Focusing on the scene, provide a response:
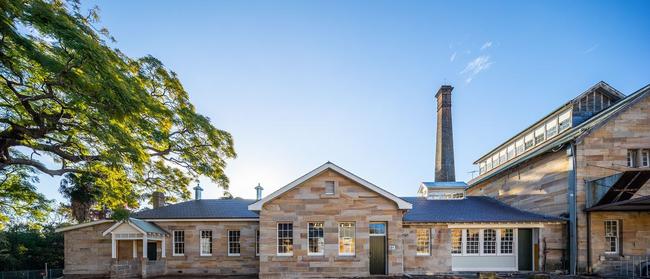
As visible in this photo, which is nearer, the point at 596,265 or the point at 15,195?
the point at 15,195

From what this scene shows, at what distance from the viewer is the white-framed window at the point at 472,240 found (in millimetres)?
19609

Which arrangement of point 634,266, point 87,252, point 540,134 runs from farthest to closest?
point 540,134, point 87,252, point 634,266

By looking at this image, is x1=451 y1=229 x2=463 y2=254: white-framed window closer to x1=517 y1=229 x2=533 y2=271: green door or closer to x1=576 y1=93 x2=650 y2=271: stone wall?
x1=517 y1=229 x2=533 y2=271: green door

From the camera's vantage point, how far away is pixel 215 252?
21078 mm

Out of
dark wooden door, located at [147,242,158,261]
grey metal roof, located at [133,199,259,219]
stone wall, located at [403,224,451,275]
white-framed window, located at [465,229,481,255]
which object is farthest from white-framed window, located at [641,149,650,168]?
dark wooden door, located at [147,242,158,261]

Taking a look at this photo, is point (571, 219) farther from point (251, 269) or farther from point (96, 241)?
point (96, 241)

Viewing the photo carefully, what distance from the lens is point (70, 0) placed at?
11.6 metres

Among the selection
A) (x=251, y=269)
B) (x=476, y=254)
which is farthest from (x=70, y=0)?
(x=476, y=254)

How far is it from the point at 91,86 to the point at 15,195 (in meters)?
10.3

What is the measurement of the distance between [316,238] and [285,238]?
1681 mm

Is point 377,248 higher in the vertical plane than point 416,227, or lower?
lower

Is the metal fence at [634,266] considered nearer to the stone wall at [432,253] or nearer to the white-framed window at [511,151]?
the stone wall at [432,253]

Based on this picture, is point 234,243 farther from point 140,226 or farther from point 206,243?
point 140,226

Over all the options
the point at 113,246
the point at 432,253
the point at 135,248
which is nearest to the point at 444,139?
the point at 432,253
